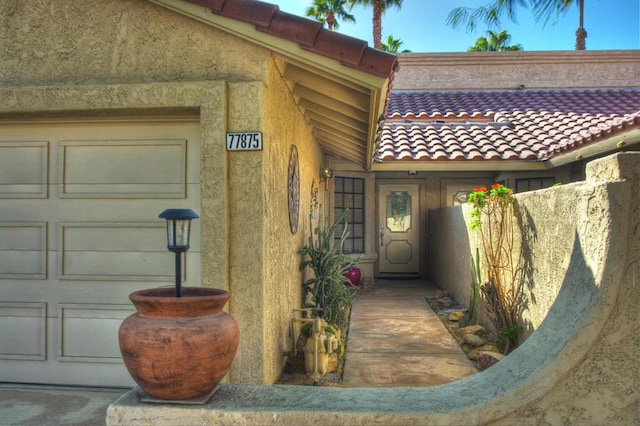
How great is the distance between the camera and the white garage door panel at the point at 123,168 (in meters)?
3.96

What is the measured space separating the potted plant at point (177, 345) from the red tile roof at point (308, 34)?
6.26ft

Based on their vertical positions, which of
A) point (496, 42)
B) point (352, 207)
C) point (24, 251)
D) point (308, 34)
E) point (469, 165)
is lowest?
point (24, 251)

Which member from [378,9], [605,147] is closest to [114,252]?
[605,147]

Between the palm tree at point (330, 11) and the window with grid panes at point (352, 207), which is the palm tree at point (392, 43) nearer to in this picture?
the palm tree at point (330, 11)

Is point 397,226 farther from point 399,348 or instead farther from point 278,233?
point 278,233

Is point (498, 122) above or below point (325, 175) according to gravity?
above

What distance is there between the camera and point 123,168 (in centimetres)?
402

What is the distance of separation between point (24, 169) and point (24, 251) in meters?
0.68

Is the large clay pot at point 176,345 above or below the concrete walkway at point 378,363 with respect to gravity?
above

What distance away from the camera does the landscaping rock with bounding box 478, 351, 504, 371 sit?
472 centimetres

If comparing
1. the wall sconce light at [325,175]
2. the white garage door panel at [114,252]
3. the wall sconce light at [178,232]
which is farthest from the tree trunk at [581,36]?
the wall sconce light at [178,232]

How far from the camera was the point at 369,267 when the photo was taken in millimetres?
10891

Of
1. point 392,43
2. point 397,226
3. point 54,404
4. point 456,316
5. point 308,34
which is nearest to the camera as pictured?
point 308,34

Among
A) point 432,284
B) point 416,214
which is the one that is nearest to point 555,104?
point 416,214
